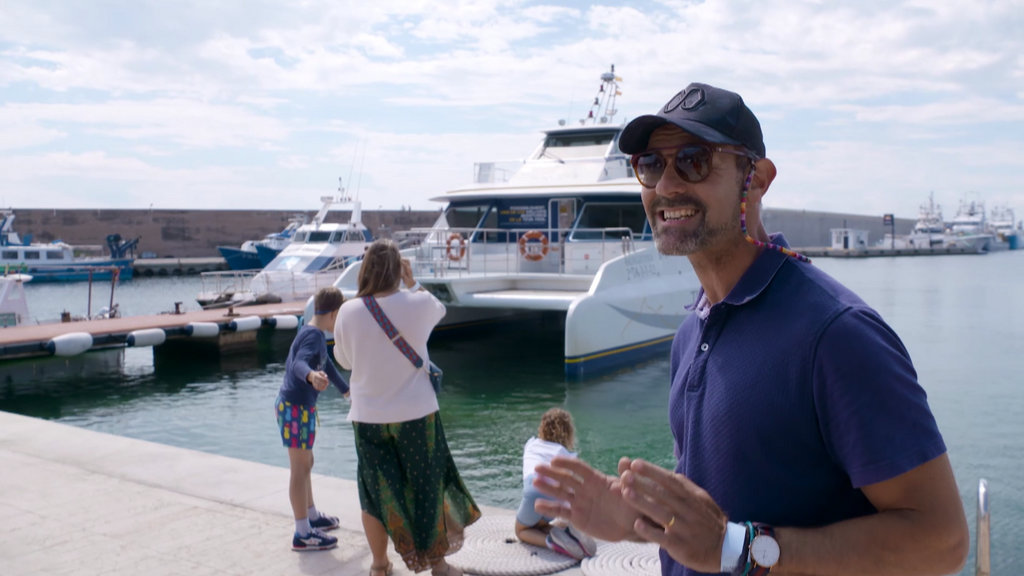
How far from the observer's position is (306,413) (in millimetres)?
4711

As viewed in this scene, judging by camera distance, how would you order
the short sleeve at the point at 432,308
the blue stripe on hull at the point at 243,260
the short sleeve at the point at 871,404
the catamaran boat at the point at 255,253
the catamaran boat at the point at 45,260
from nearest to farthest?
the short sleeve at the point at 871,404, the short sleeve at the point at 432,308, the catamaran boat at the point at 255,253, the blue stripe on hull at the point at 243,260, the catamaran boat at the point at 45,260

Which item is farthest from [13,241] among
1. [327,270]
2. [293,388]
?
[293,388]

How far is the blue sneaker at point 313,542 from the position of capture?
4527mm

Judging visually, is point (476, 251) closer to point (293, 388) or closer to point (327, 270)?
point (327, 270)

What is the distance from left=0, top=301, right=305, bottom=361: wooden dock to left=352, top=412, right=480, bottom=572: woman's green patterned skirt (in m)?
11.7

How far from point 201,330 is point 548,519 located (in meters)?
12.5

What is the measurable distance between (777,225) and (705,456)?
322ft

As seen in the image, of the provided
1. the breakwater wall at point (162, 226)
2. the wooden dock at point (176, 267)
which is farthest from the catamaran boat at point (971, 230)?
the wooden dock at point (176, 267)

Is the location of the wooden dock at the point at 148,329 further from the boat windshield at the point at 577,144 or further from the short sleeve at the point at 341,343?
the short sleeve at the point at 341,343

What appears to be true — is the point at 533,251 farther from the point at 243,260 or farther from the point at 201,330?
the point at 243,260

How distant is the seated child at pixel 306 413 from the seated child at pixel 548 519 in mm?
1081

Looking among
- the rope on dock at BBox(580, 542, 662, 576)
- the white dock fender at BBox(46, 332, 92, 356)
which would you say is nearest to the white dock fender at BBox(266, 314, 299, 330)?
the white dock fender at BBox(46, 332, 92, 356)

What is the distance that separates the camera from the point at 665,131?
66.2 inches

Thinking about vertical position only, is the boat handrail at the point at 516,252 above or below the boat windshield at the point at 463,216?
below
